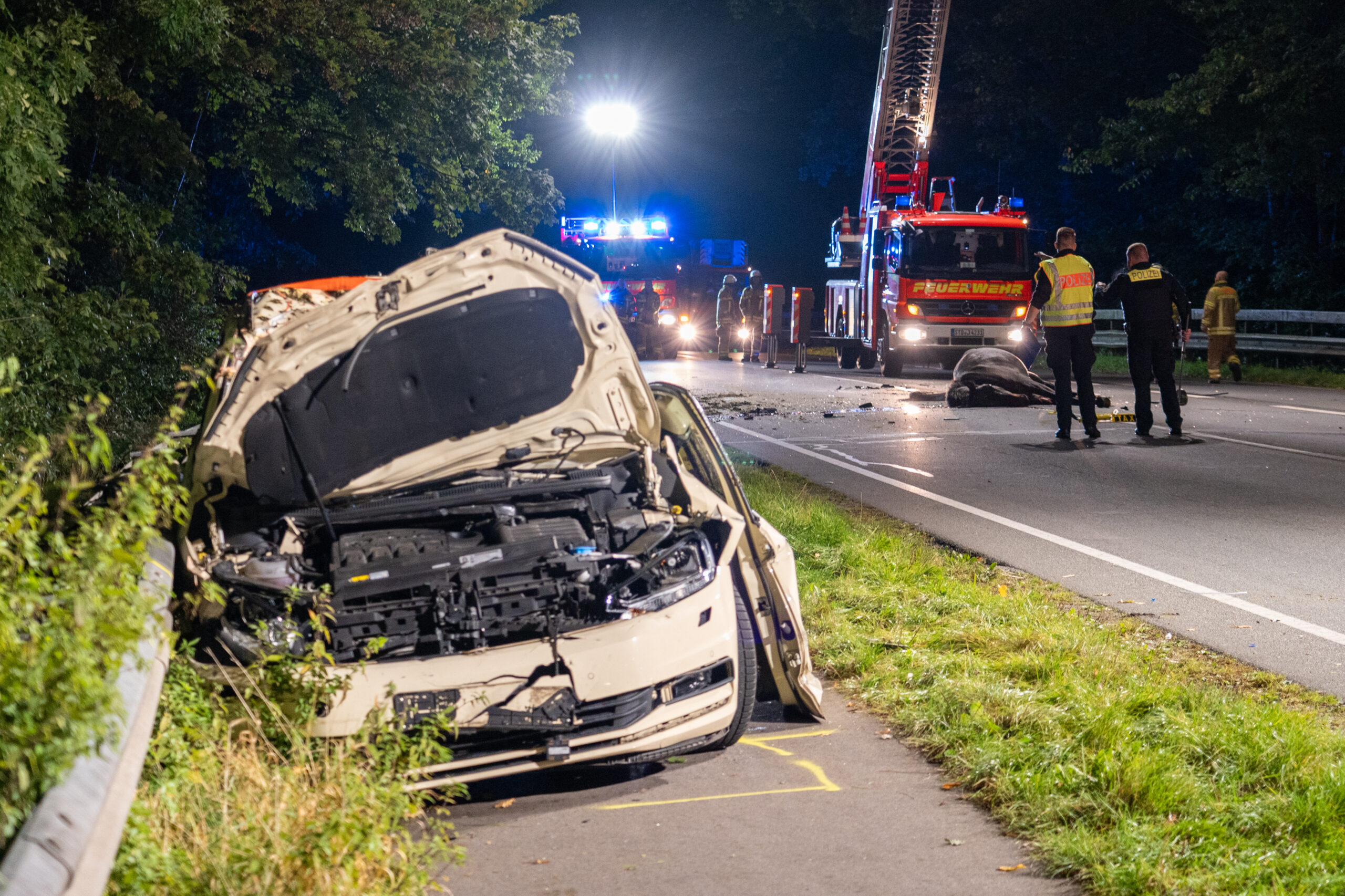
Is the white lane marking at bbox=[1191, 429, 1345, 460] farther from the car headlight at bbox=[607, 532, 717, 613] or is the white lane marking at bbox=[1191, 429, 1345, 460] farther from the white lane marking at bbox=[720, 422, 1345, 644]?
the car headlight at bbox=[607, 532, 717, 613]

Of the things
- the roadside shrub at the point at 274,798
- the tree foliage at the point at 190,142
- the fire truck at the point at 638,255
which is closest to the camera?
the roadside shrub at the point at 274,798

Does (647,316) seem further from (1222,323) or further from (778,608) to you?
(778,608)

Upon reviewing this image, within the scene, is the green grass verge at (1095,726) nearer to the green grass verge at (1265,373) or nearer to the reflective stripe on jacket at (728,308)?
the green grass verge at (1265,373)

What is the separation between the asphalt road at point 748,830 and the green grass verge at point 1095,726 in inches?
7.7

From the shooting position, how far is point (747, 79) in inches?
1982

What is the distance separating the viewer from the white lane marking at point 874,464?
11609mm

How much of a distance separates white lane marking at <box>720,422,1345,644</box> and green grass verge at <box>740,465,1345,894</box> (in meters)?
0.66

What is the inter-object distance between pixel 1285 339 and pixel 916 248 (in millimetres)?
7416

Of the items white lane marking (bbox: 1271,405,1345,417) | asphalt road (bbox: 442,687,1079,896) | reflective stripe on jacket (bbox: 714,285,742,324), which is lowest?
asphalt road (bbox: 442,687,1079,896)

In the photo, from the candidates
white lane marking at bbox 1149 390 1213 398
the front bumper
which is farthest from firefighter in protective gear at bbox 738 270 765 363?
the front bumper

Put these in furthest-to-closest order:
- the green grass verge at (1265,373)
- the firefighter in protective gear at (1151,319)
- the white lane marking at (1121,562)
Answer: the green grass verge at (1265,373) → the firefighter in protective gear at (1151,319) → the white lane marking at (1121,562)

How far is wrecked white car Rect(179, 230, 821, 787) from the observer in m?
4.15

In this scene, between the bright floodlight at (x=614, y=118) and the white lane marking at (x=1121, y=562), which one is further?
the bright floodlight at (x=614, y=118)

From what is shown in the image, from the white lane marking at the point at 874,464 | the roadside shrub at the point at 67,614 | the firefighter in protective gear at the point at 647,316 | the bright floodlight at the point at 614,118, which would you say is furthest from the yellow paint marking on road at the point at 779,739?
the bright floodlight at the point at 614,118
